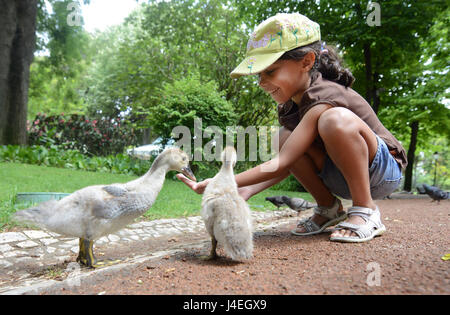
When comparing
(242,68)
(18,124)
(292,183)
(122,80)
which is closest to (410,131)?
(292,183)

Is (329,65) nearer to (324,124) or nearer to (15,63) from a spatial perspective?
(324,124)

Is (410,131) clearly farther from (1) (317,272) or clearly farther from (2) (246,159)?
(1) (317,272)

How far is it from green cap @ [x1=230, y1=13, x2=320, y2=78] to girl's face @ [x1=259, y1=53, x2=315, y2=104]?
13 cm

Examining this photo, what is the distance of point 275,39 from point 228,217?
1571 millimetres

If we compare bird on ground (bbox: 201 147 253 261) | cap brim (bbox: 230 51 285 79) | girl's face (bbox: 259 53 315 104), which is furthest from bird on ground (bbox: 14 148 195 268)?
girl's face (bbox: 259 53 315 104)

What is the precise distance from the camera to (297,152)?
8.66 ft

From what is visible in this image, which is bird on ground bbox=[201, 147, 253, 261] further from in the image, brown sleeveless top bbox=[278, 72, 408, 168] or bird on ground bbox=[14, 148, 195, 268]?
brown sleeveless top bbox=[278, 72, 408, 168]

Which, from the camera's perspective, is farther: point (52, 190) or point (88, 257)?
point (52, 190)

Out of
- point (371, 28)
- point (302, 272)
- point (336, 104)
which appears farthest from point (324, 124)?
point (371, 28)

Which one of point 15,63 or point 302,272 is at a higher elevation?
point 15,63

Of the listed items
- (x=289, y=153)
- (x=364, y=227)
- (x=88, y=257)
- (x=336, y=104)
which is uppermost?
(x=336, y=104)

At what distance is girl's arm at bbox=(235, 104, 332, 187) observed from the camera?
257 cm

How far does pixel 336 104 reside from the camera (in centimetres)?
270
